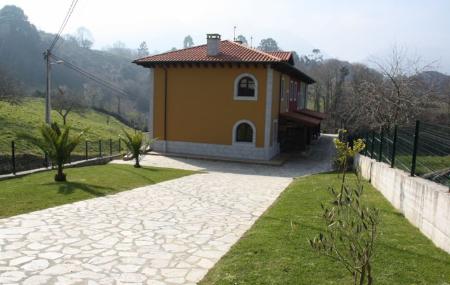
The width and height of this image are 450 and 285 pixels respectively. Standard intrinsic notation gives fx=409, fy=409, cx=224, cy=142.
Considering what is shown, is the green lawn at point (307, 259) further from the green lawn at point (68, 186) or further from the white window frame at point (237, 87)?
the white window frame at point (237, 87)

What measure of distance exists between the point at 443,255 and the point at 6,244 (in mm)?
6519

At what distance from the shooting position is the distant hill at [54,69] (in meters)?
103

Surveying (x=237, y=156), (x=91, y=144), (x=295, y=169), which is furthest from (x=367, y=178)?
(x=91, y=144)

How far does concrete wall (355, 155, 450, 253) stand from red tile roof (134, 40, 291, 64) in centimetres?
1134

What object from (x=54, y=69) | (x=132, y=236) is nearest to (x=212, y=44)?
(x=132, y=236)

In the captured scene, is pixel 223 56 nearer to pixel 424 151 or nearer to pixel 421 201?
pixel 424 151

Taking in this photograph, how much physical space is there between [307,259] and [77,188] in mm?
7398

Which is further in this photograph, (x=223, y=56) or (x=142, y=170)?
(x=223, y=56)

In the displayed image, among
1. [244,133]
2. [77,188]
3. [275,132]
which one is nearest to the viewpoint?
[77,188]

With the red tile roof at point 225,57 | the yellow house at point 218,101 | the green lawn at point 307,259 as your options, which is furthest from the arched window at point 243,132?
the green lawn at point 307,259

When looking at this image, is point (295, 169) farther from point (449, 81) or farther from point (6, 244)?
point (449, 81)

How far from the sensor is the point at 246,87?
21719mm

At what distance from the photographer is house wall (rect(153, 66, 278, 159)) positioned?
21.4 m

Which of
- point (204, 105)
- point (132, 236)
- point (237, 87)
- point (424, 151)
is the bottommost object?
point (132, 236)
